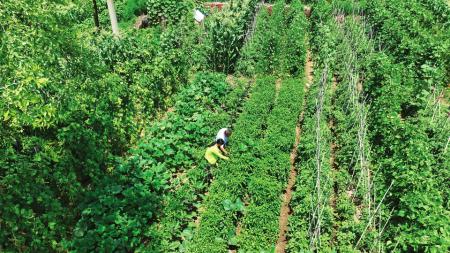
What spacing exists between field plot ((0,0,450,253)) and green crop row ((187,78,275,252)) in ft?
0.14

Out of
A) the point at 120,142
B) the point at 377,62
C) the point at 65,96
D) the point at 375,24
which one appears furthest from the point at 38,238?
the point at 375,24

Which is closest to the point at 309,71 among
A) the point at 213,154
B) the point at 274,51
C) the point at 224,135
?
the point at 274,51

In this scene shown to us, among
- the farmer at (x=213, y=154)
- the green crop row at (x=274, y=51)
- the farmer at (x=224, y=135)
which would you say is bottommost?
the farmer at (x=213, y=154)

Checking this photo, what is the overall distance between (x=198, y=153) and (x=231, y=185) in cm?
183

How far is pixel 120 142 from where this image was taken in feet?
34.0

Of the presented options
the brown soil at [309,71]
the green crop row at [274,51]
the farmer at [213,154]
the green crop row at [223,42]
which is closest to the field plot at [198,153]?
the farmer at [213,154]

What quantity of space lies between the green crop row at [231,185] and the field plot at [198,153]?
0.04 meters

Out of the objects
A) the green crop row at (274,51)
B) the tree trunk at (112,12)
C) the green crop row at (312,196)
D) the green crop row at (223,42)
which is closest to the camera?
the green crop row at (312,196)

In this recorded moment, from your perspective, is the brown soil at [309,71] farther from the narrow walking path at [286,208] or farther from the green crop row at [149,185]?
the green crop row at [149,185]

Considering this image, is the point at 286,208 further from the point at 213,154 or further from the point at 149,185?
the point at 149,185

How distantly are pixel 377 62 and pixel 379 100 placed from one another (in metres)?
2.74

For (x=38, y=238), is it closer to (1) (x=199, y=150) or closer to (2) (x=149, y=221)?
(2) (x=149, y=221)

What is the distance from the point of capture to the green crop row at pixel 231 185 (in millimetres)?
7449

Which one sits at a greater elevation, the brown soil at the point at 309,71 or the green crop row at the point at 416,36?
the green crop row at the point at 416,36
